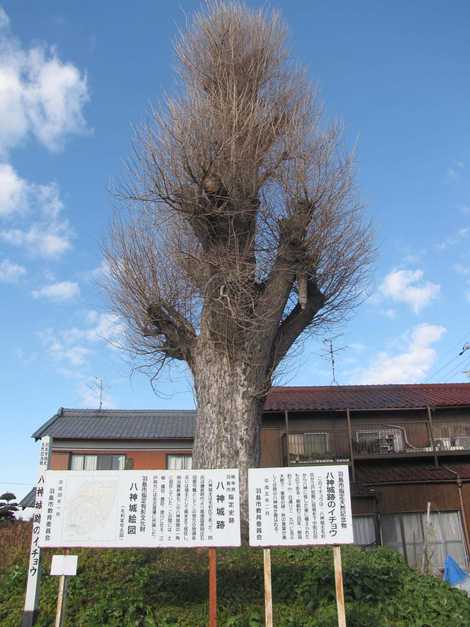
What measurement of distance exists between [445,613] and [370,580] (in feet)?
2.75

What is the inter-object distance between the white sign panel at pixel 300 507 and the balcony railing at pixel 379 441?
38.8 feet

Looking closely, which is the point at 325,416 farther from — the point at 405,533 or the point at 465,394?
the point at 465,394

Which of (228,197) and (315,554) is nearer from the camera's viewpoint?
(315,554)

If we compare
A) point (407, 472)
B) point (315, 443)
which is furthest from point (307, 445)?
point (407, 472)

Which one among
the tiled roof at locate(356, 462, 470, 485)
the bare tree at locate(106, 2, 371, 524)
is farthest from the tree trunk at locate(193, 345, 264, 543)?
the tiled roof at locate(356, 462, 470, 485)

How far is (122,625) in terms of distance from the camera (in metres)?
5.27

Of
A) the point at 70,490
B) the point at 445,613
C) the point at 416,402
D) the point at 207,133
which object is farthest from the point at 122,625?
the point at 416,402

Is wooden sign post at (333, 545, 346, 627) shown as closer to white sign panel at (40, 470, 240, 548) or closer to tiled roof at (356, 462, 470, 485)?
white sign panel at (40, 470, 240, 548)

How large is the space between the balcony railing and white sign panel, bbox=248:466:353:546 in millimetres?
11834

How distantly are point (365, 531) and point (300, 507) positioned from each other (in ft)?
37.1

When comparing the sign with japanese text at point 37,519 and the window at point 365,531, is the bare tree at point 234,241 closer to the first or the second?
the sign with japanese text at point 37,519

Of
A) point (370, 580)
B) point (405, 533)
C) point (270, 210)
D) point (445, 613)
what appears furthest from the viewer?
point (405, 533)

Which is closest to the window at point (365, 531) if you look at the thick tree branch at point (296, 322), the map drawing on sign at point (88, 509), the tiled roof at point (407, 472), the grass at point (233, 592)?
the tiled roof at point (407, 472)

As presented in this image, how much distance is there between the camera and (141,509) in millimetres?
5230
